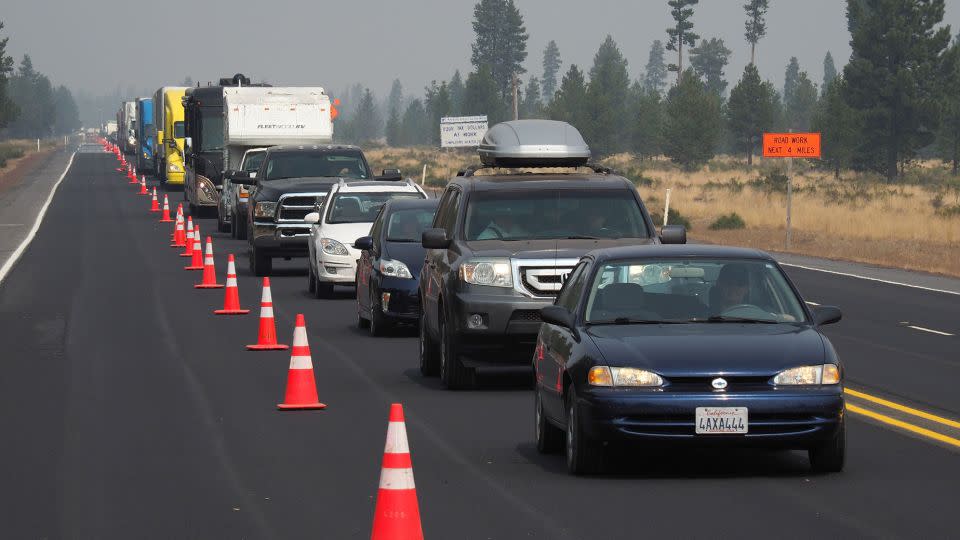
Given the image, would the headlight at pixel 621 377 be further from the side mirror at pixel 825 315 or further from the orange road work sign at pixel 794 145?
the orange road work sign at pixel 794 145

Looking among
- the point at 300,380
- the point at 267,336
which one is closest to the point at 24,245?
the point at 267,336

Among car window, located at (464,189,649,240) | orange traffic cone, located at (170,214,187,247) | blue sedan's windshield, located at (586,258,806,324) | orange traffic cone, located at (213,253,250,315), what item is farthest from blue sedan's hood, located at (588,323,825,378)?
orange traffic cone, located at (170,214,187,247)

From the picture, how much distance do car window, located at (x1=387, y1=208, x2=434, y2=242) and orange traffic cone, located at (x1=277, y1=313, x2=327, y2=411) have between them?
273 inches

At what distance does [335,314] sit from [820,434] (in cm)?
1336

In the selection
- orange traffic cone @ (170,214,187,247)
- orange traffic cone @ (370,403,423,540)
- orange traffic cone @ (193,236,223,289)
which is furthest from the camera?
orange traffic cone @ (170,214,187,247)

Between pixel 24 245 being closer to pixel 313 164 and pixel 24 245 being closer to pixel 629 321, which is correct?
pixel 313 164

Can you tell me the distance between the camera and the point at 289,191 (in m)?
31.2

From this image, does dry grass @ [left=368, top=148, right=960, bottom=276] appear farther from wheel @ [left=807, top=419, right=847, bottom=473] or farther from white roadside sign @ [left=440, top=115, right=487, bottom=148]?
wheel @ [left=807, top=419, right=847, bottom=473]

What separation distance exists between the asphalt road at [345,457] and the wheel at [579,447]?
0.11 meters

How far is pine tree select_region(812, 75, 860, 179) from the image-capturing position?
281 feet

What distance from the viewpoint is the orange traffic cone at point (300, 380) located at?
14.1 meters

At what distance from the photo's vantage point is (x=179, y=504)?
9898mm

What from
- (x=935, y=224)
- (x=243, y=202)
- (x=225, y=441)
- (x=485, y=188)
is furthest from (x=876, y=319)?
(x=935, y=224)

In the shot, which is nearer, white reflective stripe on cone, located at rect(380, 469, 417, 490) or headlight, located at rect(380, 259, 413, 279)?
white reflective stripe on cone, located at rect(380, 469, 417, 490)
